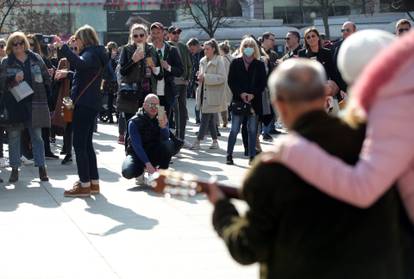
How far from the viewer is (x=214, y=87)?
1521 centimetres

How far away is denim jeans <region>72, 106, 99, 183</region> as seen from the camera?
32.2 ft

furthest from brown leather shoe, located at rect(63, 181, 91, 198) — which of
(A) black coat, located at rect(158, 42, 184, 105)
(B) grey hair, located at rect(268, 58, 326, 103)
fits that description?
(B) grey hair, located at rect(268, 58, 326, 103)

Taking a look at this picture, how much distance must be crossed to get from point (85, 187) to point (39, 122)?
1567 millimetres

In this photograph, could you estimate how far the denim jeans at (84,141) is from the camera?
9805 mm

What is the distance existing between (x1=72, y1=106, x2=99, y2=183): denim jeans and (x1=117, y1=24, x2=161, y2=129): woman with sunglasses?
2398 millimetres

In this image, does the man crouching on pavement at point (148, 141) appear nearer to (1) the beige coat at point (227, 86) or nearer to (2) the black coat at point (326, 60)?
(2) the black coat at point (326, 60)

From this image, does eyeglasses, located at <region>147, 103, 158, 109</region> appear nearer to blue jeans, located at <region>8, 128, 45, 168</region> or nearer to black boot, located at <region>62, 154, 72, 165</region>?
blue jeans, located at <region>8, 128, 45, 168</region>

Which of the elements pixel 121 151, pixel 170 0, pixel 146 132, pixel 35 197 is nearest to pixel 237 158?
pixel 121 151

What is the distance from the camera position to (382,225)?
310 cm

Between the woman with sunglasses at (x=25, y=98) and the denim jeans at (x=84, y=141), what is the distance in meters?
1.34

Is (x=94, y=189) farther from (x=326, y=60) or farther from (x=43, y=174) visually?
(x=326, y=60)

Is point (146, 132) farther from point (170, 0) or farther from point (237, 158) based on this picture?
point (170, 0)

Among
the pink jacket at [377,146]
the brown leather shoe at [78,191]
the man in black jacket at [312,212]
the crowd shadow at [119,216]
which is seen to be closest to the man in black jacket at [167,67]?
the brown leather shoe at [78,191]

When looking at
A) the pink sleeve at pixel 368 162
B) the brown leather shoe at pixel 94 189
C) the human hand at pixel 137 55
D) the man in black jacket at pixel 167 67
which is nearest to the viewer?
the pink sleeve at pixel 368 162
